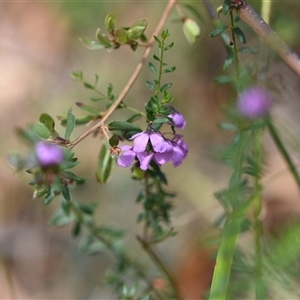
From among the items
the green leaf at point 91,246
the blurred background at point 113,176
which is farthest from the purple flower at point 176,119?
the blurred background at point 113,176

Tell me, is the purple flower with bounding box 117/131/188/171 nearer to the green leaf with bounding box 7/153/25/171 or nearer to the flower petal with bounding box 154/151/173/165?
the flower petal with bounding box 154/151/173/165

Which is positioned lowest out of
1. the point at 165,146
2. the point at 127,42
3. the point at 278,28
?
the point at 165,146

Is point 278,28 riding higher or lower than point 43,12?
lower

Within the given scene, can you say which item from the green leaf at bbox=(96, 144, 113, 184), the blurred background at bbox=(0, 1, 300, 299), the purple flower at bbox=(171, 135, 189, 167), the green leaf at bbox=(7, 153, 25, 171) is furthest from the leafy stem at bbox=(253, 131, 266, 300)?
the blurred background at bbox=(0, 1, 300, 299)

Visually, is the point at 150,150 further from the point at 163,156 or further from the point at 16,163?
the point at 16,163

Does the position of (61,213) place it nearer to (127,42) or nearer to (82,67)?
(127,42)

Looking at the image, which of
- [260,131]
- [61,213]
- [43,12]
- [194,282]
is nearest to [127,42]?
[260,131]
